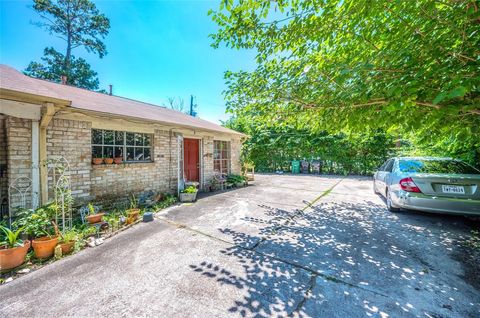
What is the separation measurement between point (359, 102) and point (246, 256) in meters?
2.94

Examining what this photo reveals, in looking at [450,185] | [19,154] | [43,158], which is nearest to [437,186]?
Result: [450,185]

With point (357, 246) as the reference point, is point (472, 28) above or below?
above

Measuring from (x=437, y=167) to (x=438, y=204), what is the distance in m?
0.86

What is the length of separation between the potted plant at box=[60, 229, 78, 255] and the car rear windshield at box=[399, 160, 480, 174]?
22.3ft

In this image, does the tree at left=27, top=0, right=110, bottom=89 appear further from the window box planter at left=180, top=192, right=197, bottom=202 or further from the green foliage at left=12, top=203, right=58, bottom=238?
the green foliage at left=12, top=203, right=58, bottom=238

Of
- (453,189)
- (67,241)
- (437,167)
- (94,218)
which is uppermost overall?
(437,167)

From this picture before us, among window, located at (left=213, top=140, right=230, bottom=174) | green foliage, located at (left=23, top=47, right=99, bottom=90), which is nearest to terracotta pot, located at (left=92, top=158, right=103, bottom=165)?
window, located at (left=213, top=140, right=230, bottom=174)

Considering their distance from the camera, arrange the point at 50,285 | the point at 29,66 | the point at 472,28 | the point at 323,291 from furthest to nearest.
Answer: the point at 29,66 < the point at 50,285 < the point at 323,291 < the point at 472,28

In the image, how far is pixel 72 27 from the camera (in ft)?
56.6

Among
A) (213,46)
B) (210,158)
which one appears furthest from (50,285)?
(210,158)

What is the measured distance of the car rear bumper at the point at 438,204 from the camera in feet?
12.1

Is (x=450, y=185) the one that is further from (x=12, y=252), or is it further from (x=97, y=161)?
(x=97, y=161)

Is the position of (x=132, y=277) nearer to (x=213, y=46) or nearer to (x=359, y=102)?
(x=213, y=46)

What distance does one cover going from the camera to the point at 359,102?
3.01m
